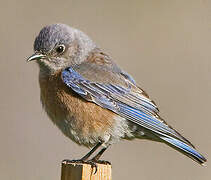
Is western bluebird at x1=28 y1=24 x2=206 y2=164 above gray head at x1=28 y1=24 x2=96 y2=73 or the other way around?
the other way around

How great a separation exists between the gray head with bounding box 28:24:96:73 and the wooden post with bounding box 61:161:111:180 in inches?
77.2

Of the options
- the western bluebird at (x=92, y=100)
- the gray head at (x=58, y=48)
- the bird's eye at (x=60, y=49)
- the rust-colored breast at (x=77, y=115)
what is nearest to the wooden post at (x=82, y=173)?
the western bluebird at (x=92, y=100)

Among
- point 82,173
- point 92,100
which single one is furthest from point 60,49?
point 82,173

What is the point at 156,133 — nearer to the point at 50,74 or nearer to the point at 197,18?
the point at 50,74

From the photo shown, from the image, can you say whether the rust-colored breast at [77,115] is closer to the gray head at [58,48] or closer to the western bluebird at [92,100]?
the western bluebird at [92,100]

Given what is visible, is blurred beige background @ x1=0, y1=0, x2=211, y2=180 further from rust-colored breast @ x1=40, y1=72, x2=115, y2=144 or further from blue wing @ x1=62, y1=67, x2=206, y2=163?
rust-colored breast @ x1=40, y1=72, x2=115, y2=144

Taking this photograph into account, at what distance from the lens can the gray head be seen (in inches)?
340

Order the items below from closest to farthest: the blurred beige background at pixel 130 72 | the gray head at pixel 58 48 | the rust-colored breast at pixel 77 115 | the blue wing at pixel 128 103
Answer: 1. the rust-colored breast at pixel 77 115
2. the blue wing at pixel 128 103
3. the gray head at pixel 58 48
4. the blurred beige background at pixel 130 72

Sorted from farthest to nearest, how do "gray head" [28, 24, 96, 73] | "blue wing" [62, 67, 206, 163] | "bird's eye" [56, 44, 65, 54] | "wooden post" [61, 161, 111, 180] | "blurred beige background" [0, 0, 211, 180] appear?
"blurred beige background" [0, 0, 211, 180]
"bird's eye" [56, 44, 65, 54]
"gray head" [28, 24, 96, 73]
"blue wing" [62, 67, 206, 163]
"wooden post" [61, 161, 111, 180]

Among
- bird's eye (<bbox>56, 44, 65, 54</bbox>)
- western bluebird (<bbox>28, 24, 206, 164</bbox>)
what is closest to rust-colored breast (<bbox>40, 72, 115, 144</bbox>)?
western bluebird (<bbox>28, 24, 206, 164</bbox>)

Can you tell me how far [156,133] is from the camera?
27.3ft

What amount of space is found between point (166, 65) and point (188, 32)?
679 mm

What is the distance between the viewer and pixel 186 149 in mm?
8211

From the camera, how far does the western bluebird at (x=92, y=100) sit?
8188mm
